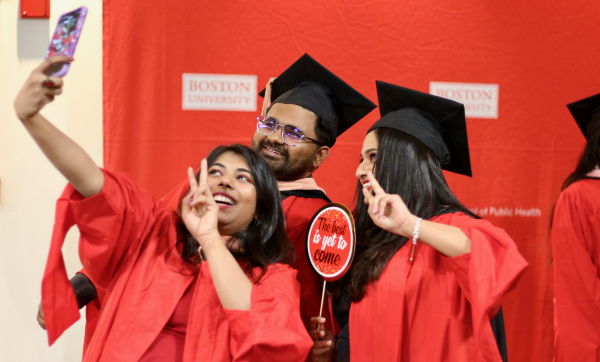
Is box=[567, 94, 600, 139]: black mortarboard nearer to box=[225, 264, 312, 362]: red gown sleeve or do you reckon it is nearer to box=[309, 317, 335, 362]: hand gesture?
box=[309, 317, 335, 362]: hand gesture

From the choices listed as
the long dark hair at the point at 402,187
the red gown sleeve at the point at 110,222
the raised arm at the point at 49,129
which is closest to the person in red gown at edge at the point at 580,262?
the long dark hair at the point at 402,187

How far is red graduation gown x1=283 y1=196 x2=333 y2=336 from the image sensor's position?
86.9 inches

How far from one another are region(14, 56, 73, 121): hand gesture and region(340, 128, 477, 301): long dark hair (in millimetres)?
1159

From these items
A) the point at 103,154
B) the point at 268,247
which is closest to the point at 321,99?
the point at 268,247

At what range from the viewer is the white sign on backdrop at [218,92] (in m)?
3.38

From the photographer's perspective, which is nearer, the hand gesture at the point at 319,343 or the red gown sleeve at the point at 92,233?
the red gown sleeve at the point at 92,233

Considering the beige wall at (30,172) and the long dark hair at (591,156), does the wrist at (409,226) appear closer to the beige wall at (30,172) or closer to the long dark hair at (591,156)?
the long dark hair at (591,156)

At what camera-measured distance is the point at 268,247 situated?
195cm

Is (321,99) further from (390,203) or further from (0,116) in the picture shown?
(0,116)

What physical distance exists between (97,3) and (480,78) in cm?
253

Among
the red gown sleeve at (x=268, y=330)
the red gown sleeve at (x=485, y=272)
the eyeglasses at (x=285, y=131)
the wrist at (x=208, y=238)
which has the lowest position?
the red gown sleeve at (x=268, y=330)

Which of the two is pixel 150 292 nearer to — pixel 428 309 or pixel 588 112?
pixel 428 309

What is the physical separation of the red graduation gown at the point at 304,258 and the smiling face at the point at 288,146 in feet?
0.49

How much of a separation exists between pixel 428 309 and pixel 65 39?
57.5 inches
